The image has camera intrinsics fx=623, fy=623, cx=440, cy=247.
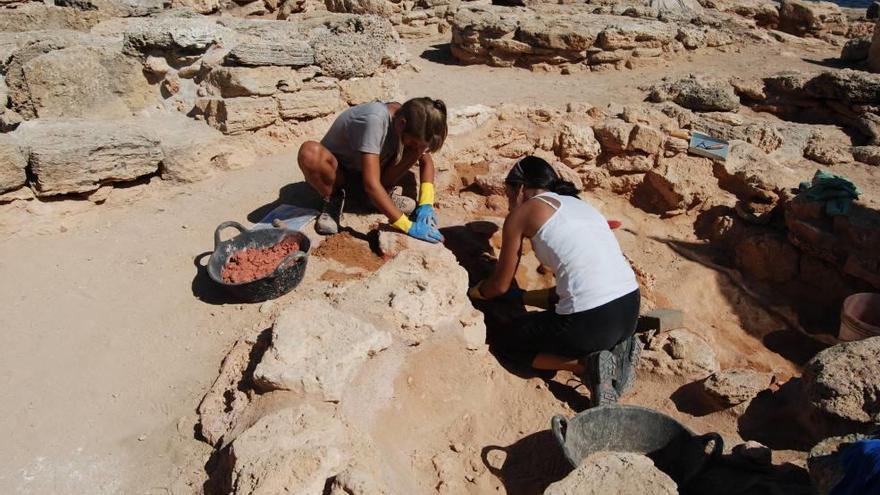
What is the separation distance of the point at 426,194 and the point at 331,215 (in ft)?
2.23

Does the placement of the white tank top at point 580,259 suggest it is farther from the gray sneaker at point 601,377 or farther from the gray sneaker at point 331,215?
the gray sneaker at point 331,215

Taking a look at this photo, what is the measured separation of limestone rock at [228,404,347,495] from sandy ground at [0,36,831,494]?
0.47 metres

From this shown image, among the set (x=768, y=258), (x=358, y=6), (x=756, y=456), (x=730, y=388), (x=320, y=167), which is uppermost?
(x=358, y=6)

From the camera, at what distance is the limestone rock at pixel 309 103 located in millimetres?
5480

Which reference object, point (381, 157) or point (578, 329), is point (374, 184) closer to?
point (381, 157)

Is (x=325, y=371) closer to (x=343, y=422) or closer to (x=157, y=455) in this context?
(x=343, y=422)

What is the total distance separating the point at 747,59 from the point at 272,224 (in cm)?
824

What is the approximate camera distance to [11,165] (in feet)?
13.4

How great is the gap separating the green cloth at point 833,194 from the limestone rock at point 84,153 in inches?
202

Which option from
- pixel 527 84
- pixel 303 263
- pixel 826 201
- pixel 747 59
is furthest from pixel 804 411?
pixel 747 59

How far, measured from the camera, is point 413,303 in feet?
10.4

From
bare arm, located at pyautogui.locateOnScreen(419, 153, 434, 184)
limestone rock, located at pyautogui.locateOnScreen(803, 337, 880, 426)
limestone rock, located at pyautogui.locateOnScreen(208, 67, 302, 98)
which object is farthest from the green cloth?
limestone rock, located at pyautogui.locateOnScreen(208, 67, 302, 98)

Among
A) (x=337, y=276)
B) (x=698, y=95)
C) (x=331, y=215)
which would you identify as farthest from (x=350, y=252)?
(x=698, y=95)

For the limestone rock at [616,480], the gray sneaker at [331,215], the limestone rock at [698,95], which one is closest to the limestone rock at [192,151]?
the gray sneaker at [331,215]
